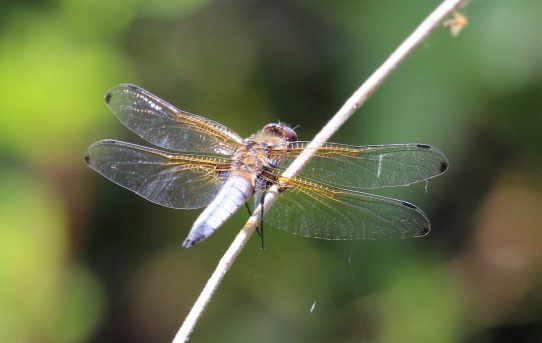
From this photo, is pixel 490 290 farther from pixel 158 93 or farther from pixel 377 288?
pixel 158 93

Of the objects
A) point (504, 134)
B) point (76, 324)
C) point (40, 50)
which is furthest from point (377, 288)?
point (40, 50)

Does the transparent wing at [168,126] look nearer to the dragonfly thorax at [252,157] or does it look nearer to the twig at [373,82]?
the dragonfly thorax at [252,157]

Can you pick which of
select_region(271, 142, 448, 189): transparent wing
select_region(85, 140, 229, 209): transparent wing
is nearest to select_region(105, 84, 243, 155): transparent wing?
select_region(85, 140, 229, 209): transparent wing

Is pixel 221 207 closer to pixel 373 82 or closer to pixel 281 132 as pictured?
pixel 281 132

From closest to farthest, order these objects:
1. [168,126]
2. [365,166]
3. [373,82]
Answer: [373,82] < [365,166] < [168,126]

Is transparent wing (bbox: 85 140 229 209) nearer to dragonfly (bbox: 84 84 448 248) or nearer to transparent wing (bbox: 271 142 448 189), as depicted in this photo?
dragonfly (bbox: 84 84 448 248)

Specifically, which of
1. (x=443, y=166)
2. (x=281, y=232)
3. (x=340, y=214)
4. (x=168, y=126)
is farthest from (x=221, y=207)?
(x=281, y=232)

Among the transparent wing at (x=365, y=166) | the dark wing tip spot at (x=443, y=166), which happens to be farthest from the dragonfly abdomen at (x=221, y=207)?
the dark wing tip spot at (x=443, y=166)
